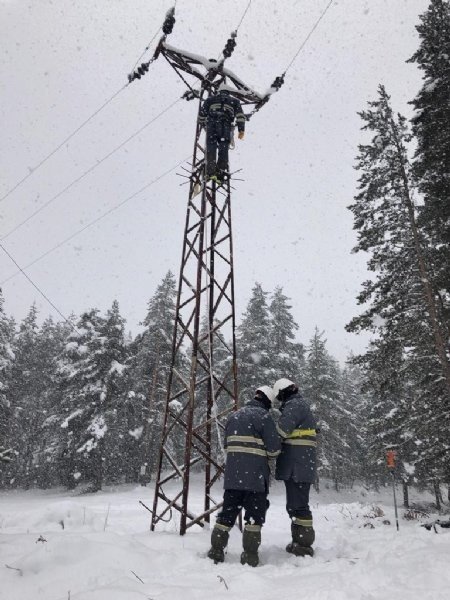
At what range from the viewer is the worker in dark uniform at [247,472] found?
15.4 feet

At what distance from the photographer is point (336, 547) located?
5.23 metres

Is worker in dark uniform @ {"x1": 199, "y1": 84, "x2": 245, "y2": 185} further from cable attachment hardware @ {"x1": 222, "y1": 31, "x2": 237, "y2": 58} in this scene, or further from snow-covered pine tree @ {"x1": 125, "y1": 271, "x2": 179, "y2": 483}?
snow-covered pine tree @ {"x1": 125, "y1": 271, "x2": 179, "y2": 483}

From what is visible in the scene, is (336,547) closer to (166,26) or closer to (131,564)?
(131,564)

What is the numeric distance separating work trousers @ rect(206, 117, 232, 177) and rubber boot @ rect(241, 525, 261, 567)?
6953 millimetres

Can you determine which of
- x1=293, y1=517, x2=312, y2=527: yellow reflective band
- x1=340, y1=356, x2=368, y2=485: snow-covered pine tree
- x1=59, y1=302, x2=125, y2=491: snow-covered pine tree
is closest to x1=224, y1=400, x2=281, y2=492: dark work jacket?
x1=293, y1=517, x2=312, y2=527: yellow reflective band

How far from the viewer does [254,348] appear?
28000mm

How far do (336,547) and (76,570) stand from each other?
11.3 ft

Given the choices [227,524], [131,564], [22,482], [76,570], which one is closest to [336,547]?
[227,524]

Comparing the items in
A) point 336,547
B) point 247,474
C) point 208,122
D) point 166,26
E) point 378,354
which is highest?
point 166,26

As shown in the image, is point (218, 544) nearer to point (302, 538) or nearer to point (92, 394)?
point (302, 538)

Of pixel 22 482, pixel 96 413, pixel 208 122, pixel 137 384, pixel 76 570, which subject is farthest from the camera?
pixel 22 482

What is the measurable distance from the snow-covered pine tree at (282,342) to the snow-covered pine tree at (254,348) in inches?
20.9

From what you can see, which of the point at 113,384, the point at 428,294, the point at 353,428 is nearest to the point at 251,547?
the point at 428,294

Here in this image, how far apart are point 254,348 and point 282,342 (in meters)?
2.76
